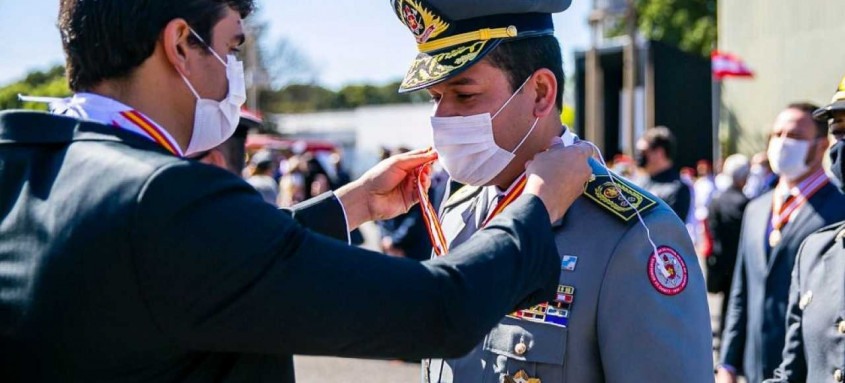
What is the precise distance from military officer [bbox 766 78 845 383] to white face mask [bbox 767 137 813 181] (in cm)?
136

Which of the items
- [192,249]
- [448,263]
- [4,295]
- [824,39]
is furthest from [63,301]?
[824,39]

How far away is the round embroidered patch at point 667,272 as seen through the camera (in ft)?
6.71

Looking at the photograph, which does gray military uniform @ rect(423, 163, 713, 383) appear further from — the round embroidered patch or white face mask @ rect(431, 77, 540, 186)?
white face mask @ rect(431, 77, 540, 186)

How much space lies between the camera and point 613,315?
2049 millimetres

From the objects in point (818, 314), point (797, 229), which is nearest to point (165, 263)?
point (818, 314)

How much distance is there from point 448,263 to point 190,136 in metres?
0.63

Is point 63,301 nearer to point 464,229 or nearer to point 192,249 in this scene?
point 192,249

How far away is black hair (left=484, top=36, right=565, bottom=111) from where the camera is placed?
2.30 meters

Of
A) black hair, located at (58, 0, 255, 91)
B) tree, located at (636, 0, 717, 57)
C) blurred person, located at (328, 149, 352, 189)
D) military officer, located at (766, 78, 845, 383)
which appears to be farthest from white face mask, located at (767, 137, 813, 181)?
tree, located at (636, 0, 717, 57)

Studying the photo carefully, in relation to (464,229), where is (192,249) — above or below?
above

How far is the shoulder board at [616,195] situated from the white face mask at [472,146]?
0.22 m

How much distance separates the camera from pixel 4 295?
1.53m

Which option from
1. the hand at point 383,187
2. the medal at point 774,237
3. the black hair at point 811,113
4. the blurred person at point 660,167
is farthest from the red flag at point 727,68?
the hand at point 383,187

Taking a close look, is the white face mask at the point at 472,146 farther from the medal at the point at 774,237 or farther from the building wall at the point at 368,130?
the building wall at the point at 368,130
